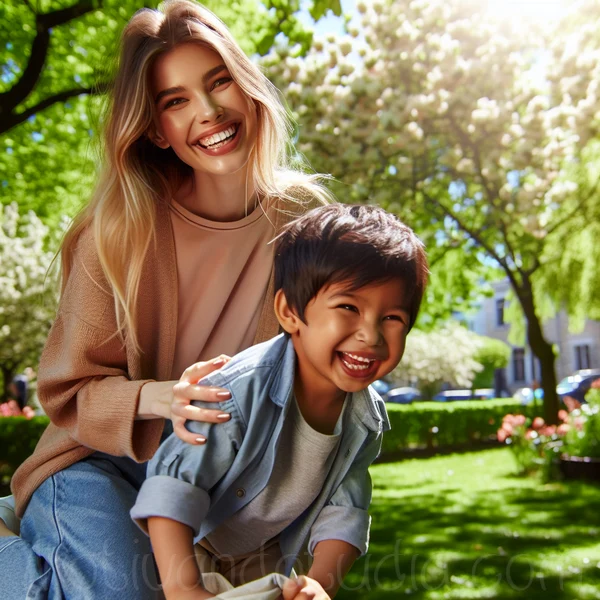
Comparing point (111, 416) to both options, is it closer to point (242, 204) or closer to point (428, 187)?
point (242, 204)

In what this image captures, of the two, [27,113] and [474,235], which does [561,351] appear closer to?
[474,235]

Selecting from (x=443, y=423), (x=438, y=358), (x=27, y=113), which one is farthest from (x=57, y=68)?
(x=438, y=358)

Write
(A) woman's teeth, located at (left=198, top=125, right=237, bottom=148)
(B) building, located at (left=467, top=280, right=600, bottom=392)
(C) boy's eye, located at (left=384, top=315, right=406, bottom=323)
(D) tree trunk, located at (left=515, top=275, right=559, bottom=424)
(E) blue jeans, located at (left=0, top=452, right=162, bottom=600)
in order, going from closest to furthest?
(C) boy's eye, located at (left=384, top=315, right=406, bottom=323) → (E) blue jeans, located at (left=0, top=452, right=162, bottom=600) → (A) woman's teeth, located at (left=198, top=125, right=237, bottom=148) → (D) tree trunk, located at (left=515, top=275, right=559, bottom=424) → (B) building, located at (left=467, top=280, right=600, bottom=392)

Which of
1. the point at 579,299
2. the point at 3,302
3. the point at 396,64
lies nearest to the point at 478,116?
the point at 396,64

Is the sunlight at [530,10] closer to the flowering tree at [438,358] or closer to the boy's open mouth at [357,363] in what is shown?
the boy's open mouth at [357,363]

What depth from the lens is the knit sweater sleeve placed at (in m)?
2.34

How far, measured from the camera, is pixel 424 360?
40.3 metres

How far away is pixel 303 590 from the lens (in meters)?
1.83

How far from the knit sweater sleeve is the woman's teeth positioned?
18.1 inches

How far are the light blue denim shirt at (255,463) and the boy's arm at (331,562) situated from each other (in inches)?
0.7

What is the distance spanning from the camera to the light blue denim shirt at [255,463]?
188 cm

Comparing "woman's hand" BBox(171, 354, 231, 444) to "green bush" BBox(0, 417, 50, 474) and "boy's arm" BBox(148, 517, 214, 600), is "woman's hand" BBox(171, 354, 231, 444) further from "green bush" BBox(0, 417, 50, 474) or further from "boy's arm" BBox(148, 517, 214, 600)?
"green bush" BBox(0, 417, 50, 474)

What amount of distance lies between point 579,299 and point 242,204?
16693 millimetres

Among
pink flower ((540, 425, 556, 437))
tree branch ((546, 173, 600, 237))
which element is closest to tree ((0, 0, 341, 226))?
tree branch ((546, 173, 600, 237))
